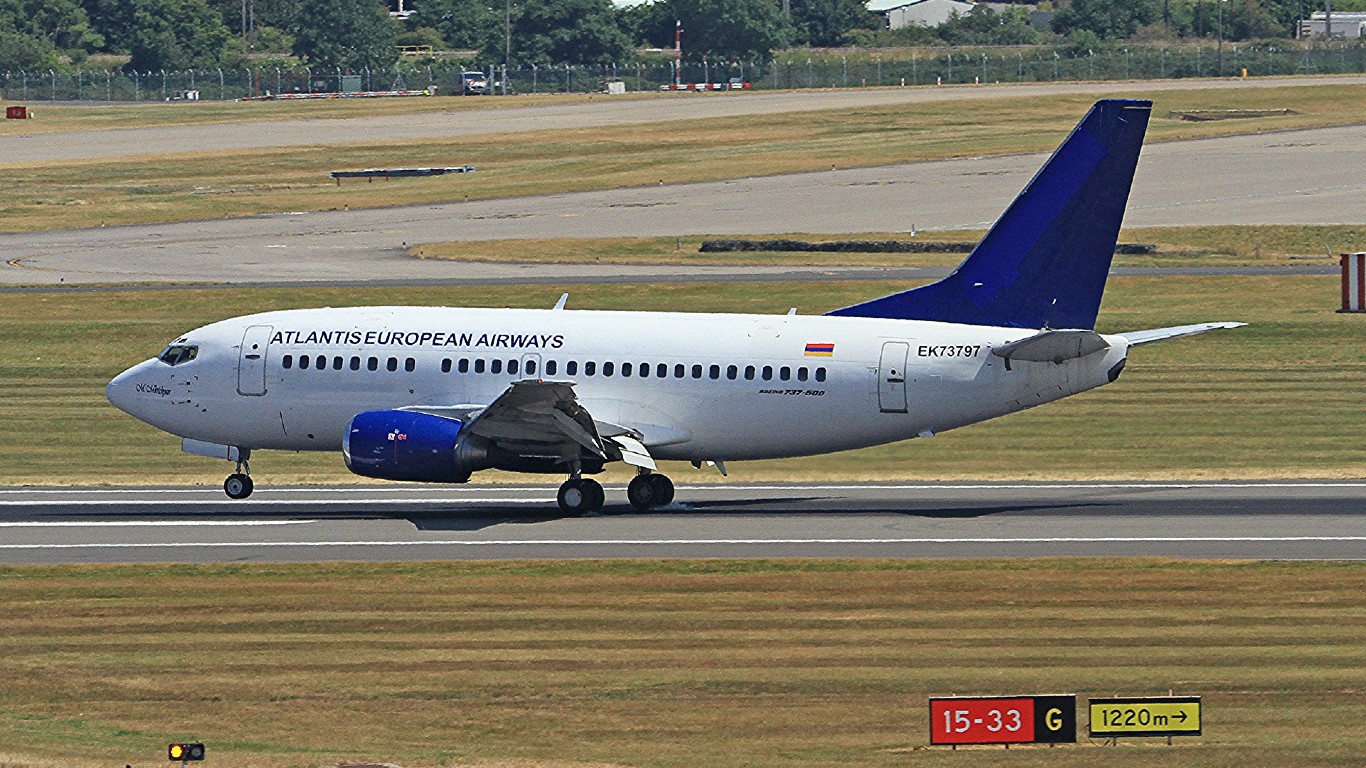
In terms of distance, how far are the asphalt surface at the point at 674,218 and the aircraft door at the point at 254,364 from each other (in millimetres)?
37381

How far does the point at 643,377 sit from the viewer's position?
43938 millimetres

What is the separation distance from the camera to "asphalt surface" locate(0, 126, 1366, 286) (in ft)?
290

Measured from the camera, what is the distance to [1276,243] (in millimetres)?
93062

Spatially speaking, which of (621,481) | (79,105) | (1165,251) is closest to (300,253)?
(1165,251)

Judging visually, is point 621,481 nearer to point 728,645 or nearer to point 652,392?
point 652,392

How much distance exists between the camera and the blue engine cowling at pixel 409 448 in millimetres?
42469

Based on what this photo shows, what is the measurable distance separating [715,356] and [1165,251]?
5112 cm

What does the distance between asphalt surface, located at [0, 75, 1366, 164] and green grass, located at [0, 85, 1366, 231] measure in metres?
5.15

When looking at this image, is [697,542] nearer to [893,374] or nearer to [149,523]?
[893,374]

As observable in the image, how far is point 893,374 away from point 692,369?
13.9 feet

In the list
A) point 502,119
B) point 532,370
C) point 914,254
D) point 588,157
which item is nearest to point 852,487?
point 532,370

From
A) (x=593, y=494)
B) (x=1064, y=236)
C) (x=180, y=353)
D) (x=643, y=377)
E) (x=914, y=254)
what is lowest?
(x=593, y=494)

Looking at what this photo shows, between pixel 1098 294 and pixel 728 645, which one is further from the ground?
pixel 1098 294

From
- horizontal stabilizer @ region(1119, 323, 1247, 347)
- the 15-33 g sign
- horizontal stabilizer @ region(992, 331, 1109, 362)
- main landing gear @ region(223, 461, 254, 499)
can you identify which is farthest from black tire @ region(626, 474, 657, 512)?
the 15-33 g sign
